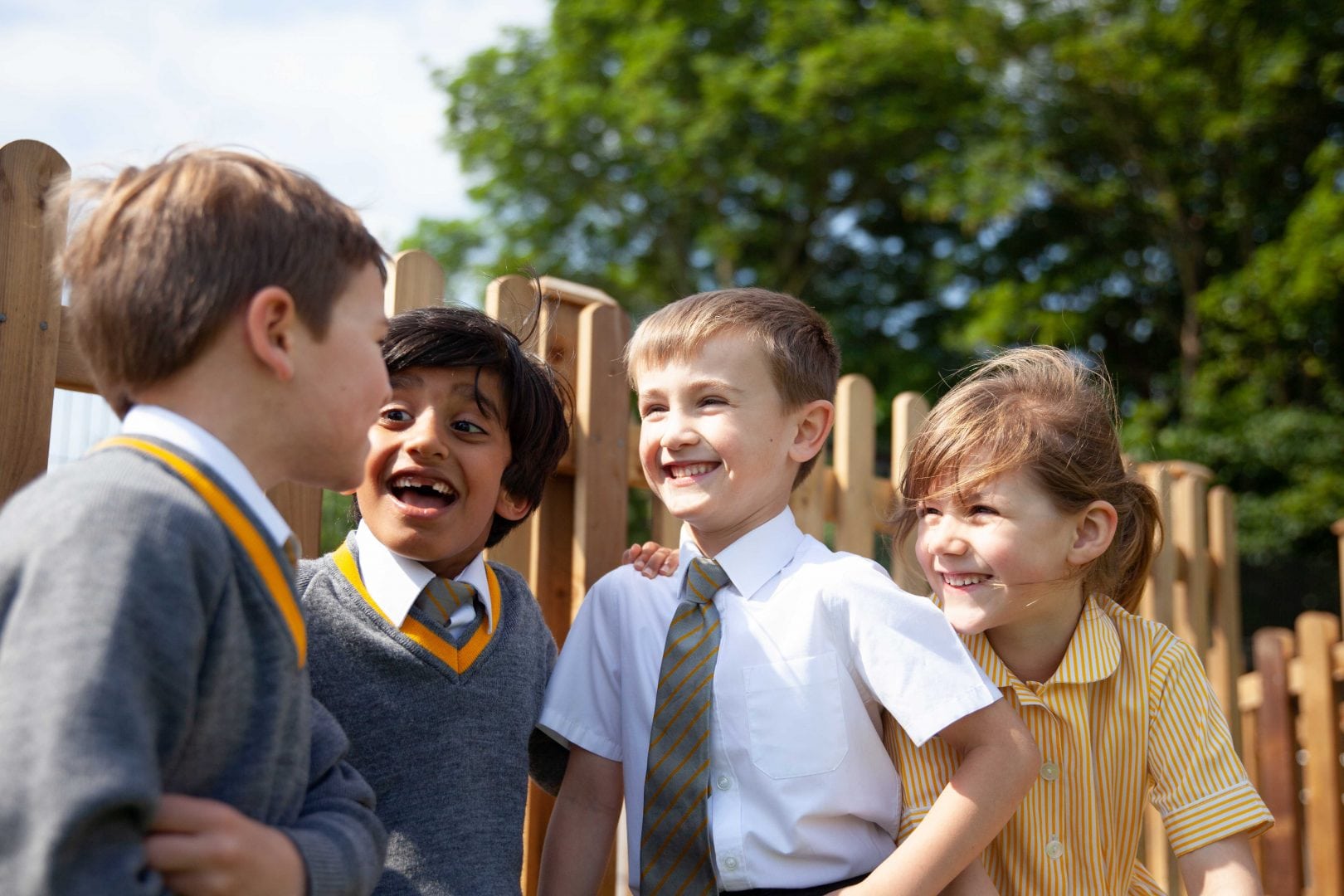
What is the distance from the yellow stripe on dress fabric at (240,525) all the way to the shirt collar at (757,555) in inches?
38.9

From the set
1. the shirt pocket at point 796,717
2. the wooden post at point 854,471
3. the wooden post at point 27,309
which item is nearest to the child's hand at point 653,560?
the shirt pocket at point 796,717

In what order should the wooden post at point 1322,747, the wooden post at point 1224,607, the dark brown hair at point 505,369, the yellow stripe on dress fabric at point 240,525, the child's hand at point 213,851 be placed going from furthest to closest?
the wooden post at point 1322,747, the wooden post at point 1224,607, the dark brown hair at point 505,369, the yellow stripe on dress fabric at point 240,525, the child's hand at point 213,851

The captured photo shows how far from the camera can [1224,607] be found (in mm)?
5945

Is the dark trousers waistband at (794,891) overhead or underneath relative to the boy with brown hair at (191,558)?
underneath

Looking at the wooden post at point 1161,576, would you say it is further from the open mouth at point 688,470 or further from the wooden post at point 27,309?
the wooden post at point 27,309

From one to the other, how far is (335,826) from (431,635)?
0.62 m

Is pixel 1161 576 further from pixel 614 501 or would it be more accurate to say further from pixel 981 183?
pixel 981 183

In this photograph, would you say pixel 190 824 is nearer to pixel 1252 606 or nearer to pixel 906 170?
pixel 1252 606

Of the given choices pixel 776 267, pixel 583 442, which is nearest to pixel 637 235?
pixel 776 267

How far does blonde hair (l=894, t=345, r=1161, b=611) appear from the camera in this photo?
251cm

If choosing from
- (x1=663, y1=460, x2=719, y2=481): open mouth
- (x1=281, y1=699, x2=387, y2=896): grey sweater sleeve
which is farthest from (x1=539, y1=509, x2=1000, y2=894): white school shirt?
(x1=281, y1=699, x2=387, y2=896): grey sweater sleeve

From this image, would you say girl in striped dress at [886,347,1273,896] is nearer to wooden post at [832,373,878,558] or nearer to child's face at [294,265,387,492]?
child's face at [294,265,387,492]

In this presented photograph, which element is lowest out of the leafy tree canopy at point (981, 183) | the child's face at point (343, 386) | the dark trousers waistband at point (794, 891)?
the dark trousers waistband at point (794, 891)

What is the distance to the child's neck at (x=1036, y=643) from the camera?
8.43 feet
